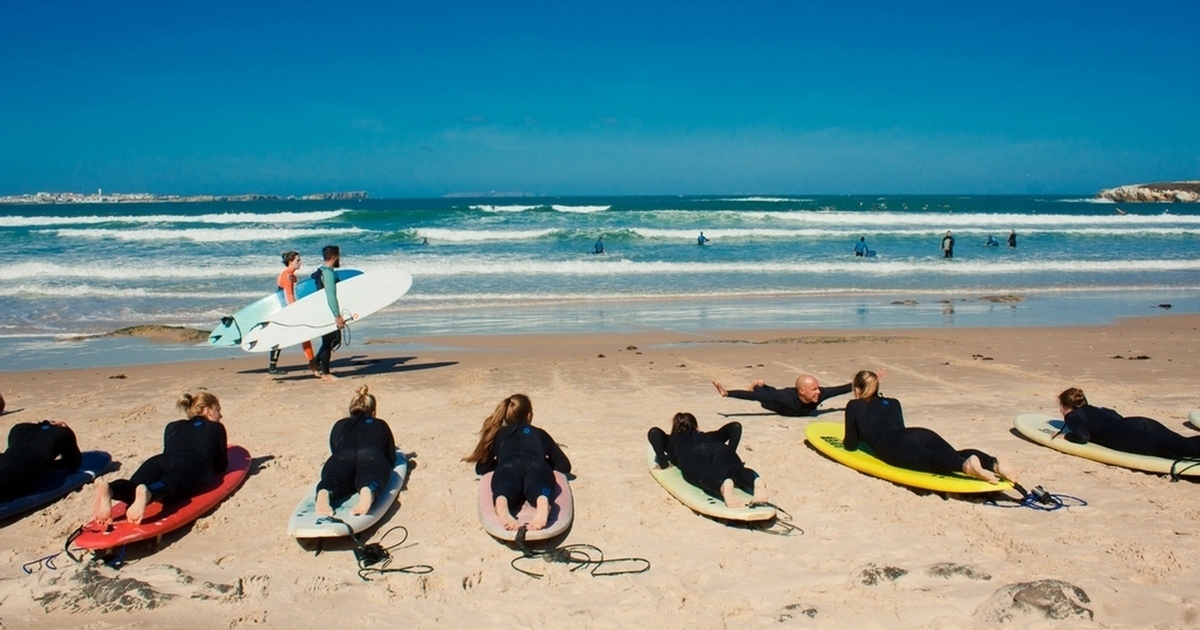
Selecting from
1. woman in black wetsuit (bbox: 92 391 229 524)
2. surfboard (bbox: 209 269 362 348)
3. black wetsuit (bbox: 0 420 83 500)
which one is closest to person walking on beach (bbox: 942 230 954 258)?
surfboard (bbox: 209 269 362 348)

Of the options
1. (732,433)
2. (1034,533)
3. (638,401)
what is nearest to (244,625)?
(732,433)

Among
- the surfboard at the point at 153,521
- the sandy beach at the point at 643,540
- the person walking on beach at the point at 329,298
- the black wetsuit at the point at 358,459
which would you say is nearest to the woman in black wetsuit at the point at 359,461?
the black wetsuit at the point at 358,459

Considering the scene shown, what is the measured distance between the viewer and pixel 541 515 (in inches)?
186

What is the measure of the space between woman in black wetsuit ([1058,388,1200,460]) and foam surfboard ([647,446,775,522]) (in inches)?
112

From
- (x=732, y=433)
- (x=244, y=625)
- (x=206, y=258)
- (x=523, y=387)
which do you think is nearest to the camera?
(x=244, y=625)

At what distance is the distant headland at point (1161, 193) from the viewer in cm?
8250

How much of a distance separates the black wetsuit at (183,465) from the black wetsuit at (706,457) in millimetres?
2915

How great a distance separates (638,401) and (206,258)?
81.9 ft

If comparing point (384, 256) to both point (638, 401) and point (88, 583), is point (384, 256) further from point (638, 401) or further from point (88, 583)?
point (88, 583)

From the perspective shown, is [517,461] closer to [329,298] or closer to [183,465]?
[183,465]

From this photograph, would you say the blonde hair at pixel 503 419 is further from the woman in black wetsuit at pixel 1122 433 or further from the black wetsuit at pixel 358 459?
the woman in black wetsuit at pixel 1122 433

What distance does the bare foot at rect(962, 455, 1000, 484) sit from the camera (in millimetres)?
5219

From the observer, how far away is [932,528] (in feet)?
16.1

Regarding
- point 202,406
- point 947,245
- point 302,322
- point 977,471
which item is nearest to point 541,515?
point 202,406
